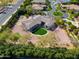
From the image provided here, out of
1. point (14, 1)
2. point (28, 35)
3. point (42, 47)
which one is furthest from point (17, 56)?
point (14, 1)

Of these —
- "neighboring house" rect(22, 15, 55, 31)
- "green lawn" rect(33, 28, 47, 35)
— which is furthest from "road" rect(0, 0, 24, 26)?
"green lawn" rect(33, 28, 47, 35)

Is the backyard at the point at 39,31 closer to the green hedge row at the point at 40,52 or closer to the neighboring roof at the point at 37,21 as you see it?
the neighboring roof at the point at 37,21

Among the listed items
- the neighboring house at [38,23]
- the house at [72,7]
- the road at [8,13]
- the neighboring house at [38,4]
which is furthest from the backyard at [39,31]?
the house at [72,7]

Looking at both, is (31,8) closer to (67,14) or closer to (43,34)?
(67,14)

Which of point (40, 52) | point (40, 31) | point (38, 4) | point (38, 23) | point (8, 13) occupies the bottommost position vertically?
point (40, 31)

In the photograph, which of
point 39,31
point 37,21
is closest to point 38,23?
point 37,21

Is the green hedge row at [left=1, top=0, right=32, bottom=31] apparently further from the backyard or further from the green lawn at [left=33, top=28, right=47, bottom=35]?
the green lawn at [left=33, top=28, right=47, bottom=35]

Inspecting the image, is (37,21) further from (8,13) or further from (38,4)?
(38,4)
